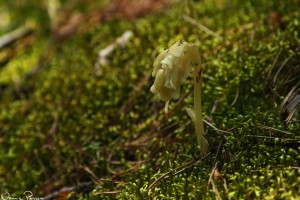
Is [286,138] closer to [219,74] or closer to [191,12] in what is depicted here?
[219,74]

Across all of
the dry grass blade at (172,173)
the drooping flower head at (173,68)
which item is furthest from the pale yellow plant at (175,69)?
the dry grass blade at (172,173)

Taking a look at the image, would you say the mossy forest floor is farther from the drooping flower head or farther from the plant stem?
the drooping flower head

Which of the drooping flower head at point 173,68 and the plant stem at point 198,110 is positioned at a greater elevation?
the drooping flower head at point 173,68

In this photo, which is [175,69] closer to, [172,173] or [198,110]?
[198,110]

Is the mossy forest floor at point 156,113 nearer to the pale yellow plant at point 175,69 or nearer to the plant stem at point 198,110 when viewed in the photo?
the plant stem at point 198,110

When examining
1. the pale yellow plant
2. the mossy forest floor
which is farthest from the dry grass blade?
the pale yellow plant

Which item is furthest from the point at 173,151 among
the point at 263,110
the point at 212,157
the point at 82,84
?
the point at 82,84
